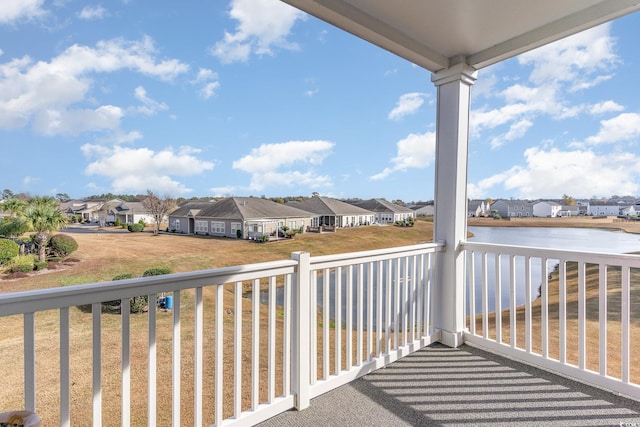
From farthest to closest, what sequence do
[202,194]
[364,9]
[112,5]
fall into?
[364,9], [202,194], [112,5]

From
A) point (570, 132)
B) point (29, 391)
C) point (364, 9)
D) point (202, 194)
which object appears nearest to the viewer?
point (29, 391)

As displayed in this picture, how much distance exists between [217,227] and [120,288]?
64 centimetres

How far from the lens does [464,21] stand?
239 centimetres

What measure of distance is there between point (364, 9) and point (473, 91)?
1399 millimetres

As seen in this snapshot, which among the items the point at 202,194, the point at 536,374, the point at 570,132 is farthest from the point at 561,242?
the point at 202,194

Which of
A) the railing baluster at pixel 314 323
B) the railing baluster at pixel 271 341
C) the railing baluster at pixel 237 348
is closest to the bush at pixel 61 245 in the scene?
the railing baluster at pixel 237 348

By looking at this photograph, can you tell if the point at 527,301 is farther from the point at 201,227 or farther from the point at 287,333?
the point at 201,227

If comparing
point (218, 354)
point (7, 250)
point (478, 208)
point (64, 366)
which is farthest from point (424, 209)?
point (7, 250)

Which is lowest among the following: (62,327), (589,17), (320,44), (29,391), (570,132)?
(29,391)

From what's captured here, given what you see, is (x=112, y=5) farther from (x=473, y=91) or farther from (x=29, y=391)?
(x=473, y=91)

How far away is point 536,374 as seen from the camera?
2500mm

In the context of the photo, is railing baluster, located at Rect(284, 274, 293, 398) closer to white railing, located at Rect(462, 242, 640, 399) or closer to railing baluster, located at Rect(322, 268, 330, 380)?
railing baluster, located at Rect(322, 268, 330, 380)

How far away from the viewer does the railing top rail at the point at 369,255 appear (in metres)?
2.19

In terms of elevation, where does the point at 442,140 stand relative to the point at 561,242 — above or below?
above
